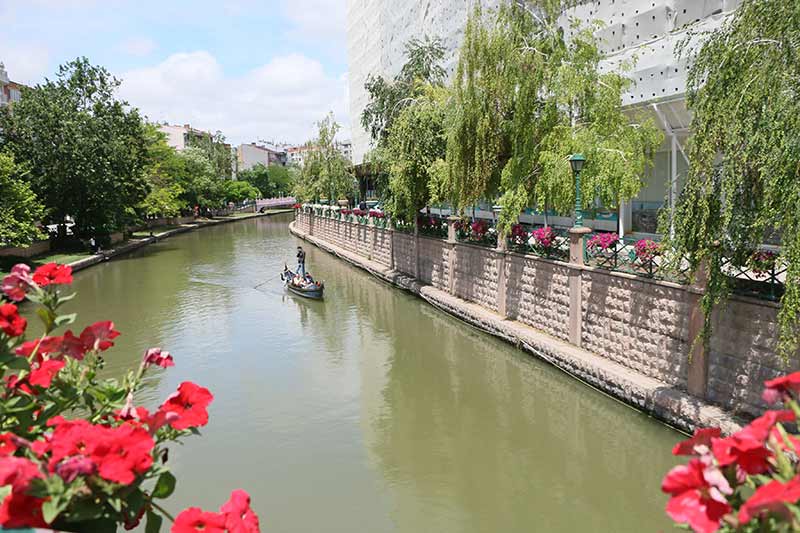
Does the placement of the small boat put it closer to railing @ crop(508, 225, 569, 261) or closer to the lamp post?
railing @ crop(508, 225, 569, 261)

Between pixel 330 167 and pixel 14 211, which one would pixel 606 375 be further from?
pixel 330 167

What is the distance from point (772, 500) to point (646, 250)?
37.1ft

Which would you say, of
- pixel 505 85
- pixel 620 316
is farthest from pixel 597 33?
pixel 620 316

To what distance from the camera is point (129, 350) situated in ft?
59.7

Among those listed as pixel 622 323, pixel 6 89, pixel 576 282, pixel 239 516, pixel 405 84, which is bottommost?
pixel 622 323

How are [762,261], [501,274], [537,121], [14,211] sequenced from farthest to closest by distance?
[14,211] → [501,274] → [537,121] → [762,261]

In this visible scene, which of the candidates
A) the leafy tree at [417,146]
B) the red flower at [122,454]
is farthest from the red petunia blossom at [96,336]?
the leafy tree at [417,146]

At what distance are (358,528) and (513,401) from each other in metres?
5.71

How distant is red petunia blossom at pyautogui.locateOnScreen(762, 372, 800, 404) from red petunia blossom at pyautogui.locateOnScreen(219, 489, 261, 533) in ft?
6.92

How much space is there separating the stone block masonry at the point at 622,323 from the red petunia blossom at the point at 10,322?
981cm

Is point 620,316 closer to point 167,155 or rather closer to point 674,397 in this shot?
point 674,397

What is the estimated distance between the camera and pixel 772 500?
6.39 feet

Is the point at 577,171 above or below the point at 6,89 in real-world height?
below

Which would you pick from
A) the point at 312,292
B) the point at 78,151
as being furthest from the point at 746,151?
the point at 78,151
